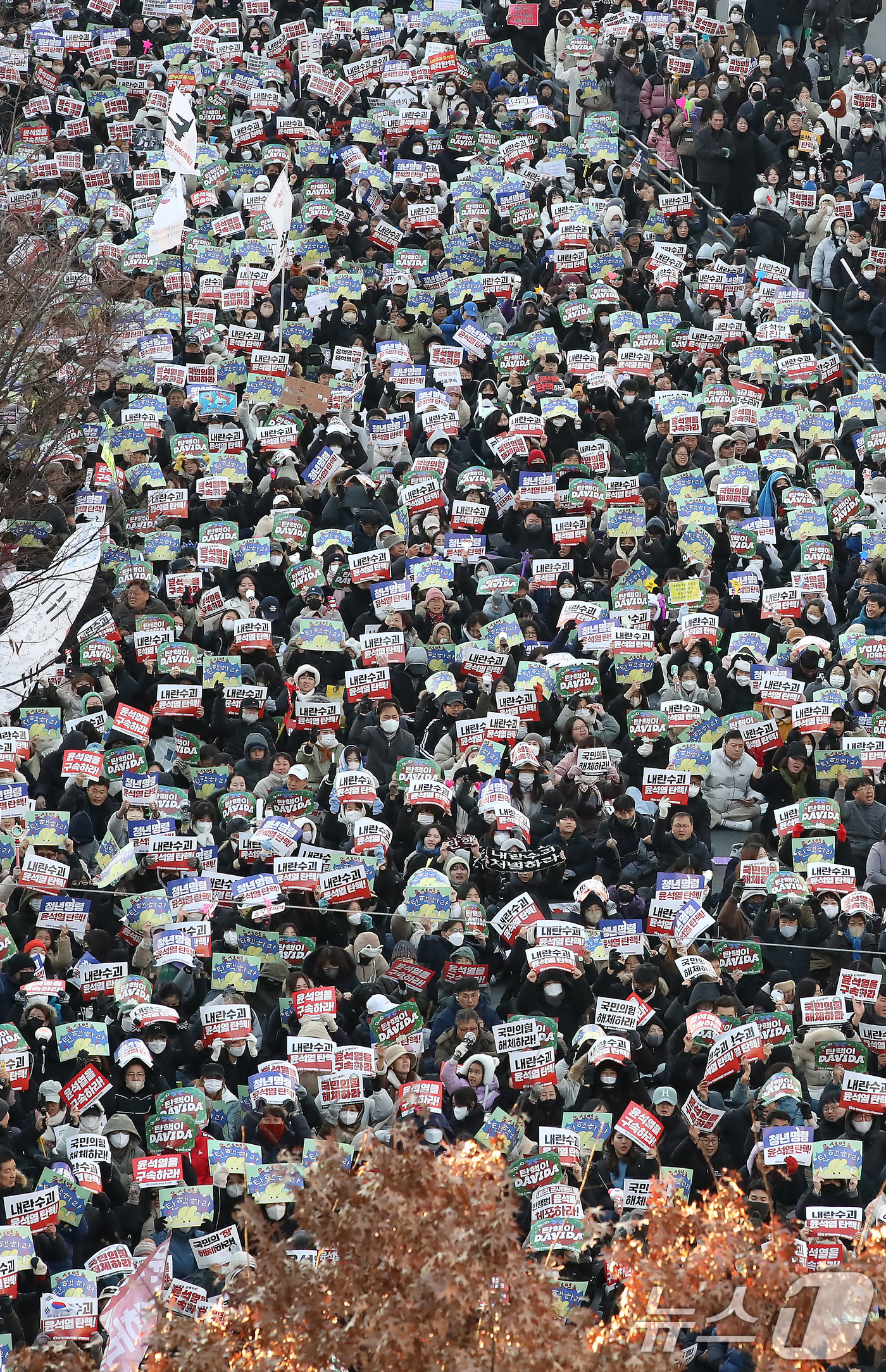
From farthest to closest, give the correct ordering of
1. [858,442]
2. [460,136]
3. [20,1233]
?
[460,136]
[858,442]
[20,1233]

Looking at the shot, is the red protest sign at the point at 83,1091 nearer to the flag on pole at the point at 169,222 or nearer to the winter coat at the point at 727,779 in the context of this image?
the winter coat at the point at 727,779

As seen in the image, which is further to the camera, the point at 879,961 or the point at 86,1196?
the point at 879,961

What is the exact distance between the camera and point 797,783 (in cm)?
1597

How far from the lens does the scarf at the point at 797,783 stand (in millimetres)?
15961

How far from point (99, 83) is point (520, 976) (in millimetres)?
15542

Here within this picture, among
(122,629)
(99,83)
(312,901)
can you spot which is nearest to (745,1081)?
(312,901)

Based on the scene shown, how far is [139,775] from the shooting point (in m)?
15.0

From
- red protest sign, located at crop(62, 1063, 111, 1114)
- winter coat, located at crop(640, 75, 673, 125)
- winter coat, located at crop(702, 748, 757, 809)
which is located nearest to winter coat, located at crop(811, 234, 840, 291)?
winter coat, located at crop(640, 75, 673, 125)

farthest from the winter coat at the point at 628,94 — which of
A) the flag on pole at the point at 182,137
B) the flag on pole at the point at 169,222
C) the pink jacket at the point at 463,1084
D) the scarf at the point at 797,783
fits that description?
the pink jacket at the point at 463,1084

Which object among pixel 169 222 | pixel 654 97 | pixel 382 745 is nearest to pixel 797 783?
pixel 382 745

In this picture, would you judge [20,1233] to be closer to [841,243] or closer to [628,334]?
[628,334]

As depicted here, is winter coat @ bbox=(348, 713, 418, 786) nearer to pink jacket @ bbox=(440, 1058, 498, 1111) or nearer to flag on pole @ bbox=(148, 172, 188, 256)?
pink jacket @ bbox=(440, 1058, 498, 1111)

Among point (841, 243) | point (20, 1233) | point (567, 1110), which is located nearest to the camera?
point (20, 1233)

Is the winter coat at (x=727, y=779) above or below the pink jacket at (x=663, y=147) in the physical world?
below
